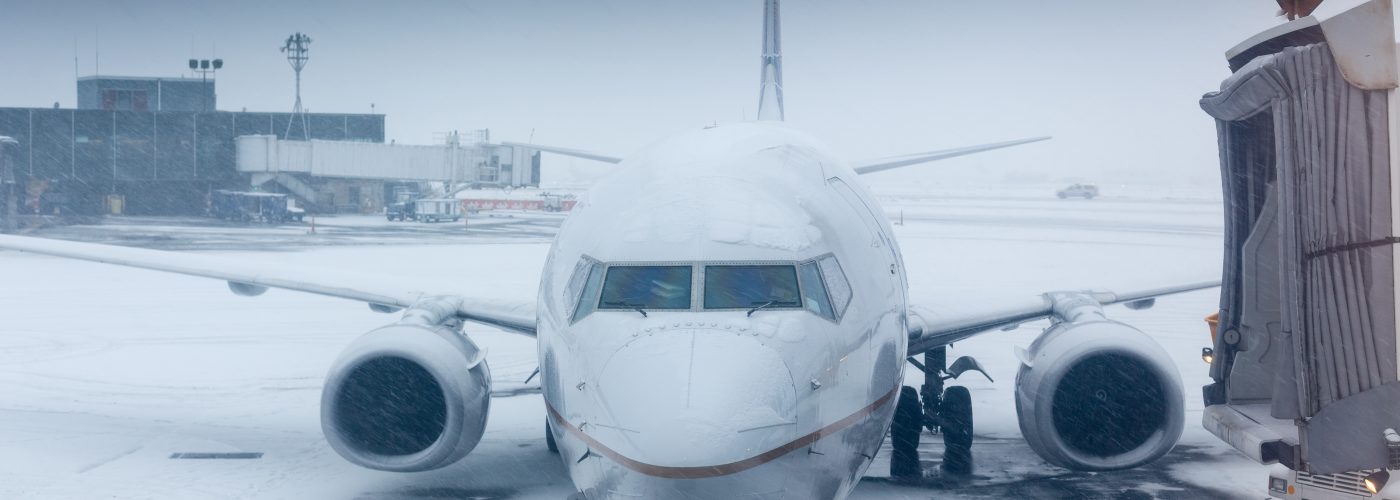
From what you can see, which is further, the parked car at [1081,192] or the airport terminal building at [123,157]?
the parked car at [1081,192]

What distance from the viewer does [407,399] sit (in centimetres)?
1093

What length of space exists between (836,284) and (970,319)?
3971 millimetres

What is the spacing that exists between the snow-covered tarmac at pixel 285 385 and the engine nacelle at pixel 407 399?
2.45 feet

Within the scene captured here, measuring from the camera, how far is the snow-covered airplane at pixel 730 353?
6.58 meters

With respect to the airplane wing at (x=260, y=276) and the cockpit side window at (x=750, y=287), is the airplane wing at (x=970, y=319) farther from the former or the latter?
the airplane wing at (x=260, y=276)

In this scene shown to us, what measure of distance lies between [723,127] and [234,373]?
33.1 ft

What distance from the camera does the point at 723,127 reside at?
10.4m

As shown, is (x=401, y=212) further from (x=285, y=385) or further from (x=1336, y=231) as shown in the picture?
(x=1336, y=231)

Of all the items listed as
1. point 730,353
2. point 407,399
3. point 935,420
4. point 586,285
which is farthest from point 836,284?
point 935,420

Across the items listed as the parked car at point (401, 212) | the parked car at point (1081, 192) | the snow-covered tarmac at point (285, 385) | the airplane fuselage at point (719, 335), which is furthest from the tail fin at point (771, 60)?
the parked car at point (1081, 192)

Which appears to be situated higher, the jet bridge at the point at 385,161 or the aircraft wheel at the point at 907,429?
the jet bridge at the point at 385,161

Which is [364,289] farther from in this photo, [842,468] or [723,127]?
[842,468]

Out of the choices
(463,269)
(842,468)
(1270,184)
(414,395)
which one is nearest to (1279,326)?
(1270,184)

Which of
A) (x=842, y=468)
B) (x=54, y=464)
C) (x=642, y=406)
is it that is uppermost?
(x=642, y=406)
